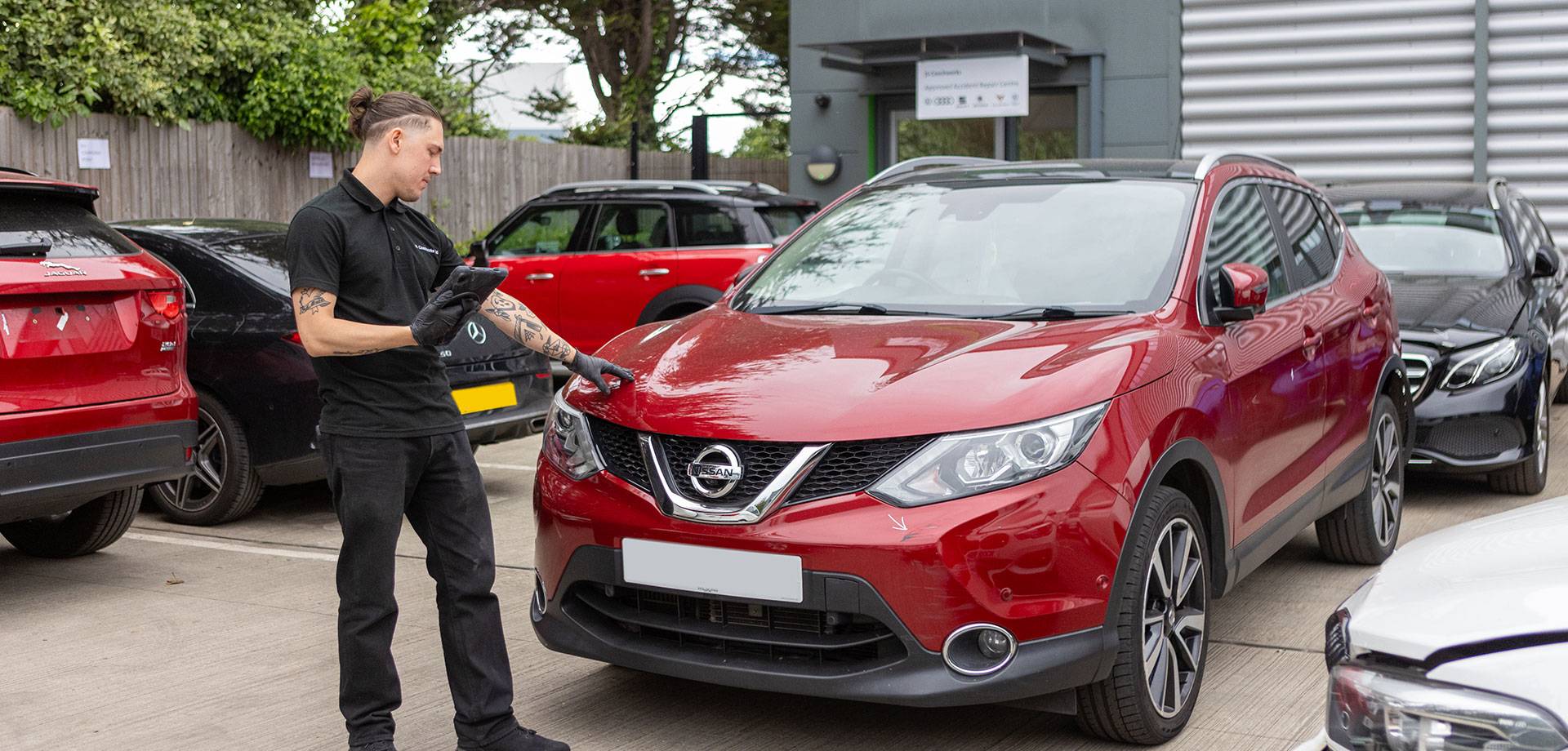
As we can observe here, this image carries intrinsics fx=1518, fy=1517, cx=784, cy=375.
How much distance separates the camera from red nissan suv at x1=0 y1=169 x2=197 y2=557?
5277 mm

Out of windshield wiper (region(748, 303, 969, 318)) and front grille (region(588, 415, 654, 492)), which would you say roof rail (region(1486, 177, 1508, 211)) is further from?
front grille (region(588, 415, 654, 492))

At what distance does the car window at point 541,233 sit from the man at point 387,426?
7970 mm

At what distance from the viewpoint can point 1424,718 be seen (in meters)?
2.10

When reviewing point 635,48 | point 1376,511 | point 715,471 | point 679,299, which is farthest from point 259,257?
point 635,48

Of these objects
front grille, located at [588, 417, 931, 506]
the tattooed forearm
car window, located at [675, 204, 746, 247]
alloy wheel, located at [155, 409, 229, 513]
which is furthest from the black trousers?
car window, located at [675, 204, 746, 247]

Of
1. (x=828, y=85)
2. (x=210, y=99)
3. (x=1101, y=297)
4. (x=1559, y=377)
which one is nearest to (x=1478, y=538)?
(x=1101, y=297)

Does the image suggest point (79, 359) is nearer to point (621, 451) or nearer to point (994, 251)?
point (621, 451)

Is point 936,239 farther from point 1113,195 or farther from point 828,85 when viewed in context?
point 828,85

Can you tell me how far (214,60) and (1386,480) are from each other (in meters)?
10.6

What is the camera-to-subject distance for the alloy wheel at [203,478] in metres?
7.04

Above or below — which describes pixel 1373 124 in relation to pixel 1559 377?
above

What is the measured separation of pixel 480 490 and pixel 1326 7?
43.2ft

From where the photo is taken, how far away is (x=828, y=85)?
55.9 ft

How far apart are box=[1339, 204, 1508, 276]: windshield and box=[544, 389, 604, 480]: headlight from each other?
5.79 m
